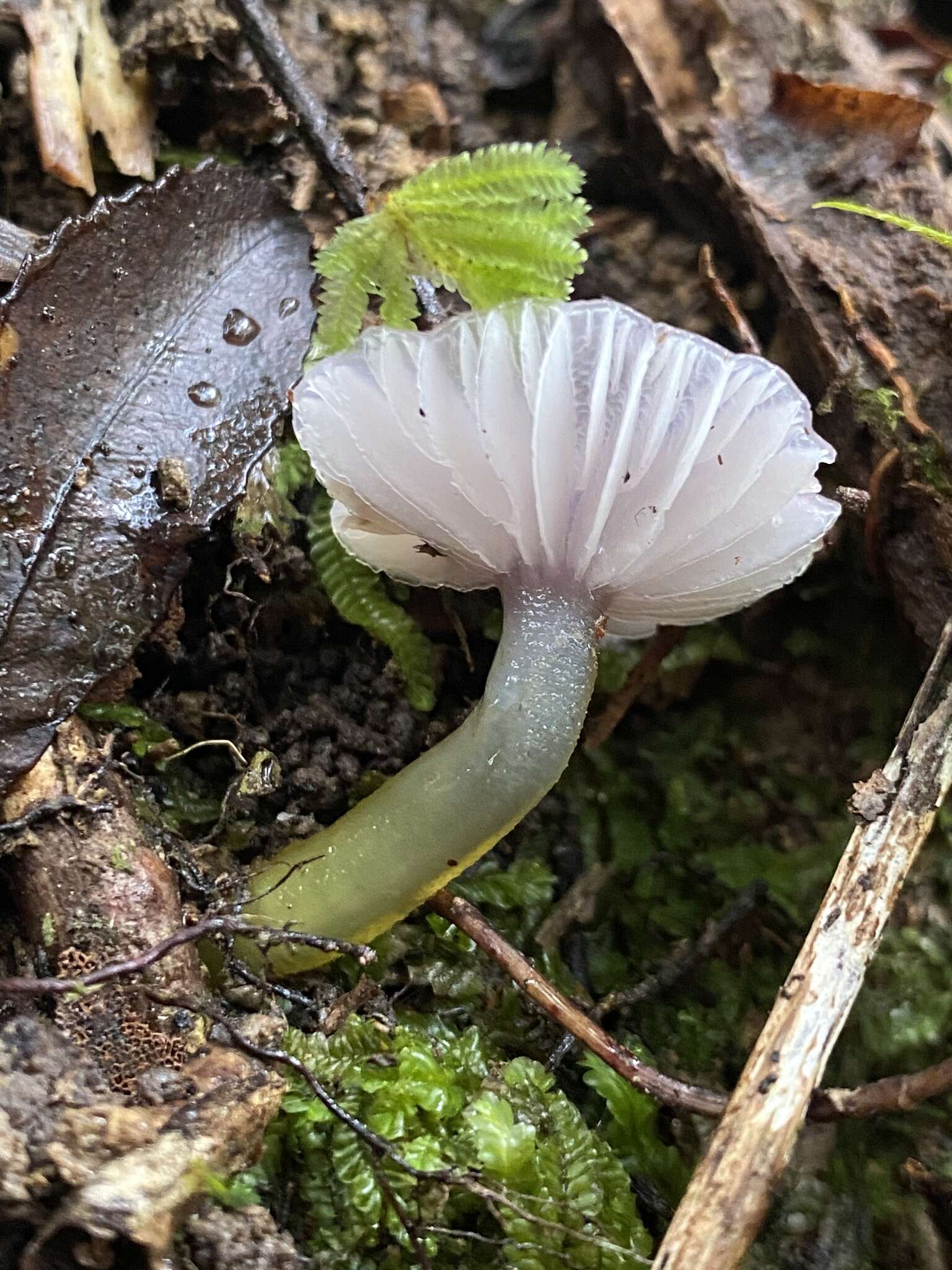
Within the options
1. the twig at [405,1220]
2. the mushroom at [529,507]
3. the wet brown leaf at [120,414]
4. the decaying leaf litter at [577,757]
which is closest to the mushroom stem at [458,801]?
the mushroom at [529,507]

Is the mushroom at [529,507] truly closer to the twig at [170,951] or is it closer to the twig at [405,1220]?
the twig at [170,951]

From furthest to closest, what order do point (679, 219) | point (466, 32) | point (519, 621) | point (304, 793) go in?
point (466, 32), point (679, 219), point (304, 793), point (519, 621)

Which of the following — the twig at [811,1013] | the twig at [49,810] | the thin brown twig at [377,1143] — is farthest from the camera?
the twig at [49,810]

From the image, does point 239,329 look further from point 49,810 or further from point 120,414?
point 49,810

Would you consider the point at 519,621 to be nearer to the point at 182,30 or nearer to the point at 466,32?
the point at 182,30

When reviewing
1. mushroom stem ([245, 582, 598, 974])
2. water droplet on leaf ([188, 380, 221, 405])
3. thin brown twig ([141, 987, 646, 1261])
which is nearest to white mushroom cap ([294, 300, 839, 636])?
mushroom stem ([245, 582, 598, 974])

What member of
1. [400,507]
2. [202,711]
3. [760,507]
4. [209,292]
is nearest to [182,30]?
[209,292]
